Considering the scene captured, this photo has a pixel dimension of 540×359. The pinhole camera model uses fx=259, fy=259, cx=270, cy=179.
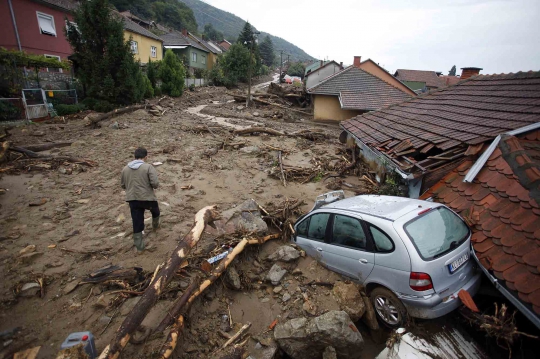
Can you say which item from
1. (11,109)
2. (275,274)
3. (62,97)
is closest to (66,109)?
(62,97)

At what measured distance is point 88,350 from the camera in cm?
284

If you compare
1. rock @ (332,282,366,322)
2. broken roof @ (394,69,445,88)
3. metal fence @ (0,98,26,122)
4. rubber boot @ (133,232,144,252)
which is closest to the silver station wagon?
rock @ (332,282,366,322)

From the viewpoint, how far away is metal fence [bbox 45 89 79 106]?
15547mm

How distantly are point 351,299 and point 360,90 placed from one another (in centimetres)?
2084

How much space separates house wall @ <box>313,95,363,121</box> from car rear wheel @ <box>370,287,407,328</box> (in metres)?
20.0

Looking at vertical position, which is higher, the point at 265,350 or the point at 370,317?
the point at 370,317

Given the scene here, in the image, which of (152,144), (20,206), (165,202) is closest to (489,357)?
(165,202)

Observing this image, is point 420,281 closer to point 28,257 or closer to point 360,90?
point 28,257

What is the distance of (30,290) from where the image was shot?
411 centimetres

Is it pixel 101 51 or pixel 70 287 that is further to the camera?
pixel 101 51

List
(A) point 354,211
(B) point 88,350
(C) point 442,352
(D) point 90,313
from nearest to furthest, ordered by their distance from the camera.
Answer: (B) point 88,350 < (C) point 442,352 < (D) point 90,313 < (A) point 354,211

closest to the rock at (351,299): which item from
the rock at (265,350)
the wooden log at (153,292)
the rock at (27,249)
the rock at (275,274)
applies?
the rock at (275,274)

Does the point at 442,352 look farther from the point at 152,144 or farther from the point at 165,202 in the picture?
the point at 152,144

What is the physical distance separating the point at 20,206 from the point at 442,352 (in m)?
9.51
